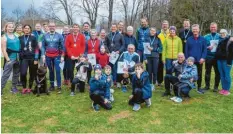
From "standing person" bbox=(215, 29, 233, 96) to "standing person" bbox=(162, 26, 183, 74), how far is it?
1042mm

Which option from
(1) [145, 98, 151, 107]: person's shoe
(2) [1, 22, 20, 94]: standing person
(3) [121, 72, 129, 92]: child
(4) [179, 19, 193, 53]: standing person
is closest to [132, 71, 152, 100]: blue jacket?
(1) [145, 98, 151, 107]: person's shoe

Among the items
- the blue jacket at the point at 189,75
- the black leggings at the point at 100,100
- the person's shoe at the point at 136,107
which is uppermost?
the blue jacket at the point at 189,75

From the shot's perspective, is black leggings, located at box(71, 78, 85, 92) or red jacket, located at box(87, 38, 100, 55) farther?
red jacket, located at box(87, 38, 100, 55)

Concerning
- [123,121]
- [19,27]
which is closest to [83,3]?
[19,27]

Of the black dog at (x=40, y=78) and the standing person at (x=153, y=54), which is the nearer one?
the black dog at (x=40, y=78)

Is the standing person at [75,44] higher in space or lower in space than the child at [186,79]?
higher

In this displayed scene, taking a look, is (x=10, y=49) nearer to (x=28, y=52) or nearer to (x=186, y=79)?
(x=28, y=52)

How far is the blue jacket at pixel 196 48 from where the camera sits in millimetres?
7922

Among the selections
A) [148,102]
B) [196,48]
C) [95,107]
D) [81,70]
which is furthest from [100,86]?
[196,48]

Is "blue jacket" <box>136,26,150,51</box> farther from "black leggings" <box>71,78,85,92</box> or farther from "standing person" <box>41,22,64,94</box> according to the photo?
"standing person" <box>41,22,64,94</box>

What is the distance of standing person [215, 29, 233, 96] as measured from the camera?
7738mm

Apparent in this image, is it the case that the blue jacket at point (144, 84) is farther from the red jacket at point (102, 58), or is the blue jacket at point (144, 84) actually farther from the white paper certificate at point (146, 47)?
the red jacket at point (102, 58)

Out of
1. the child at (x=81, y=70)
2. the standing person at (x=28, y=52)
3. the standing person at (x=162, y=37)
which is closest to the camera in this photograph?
the standing person at (x=28, y=52)

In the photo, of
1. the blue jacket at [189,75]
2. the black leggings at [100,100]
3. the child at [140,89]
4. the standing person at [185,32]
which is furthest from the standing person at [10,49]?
the standing person at [185,32]
